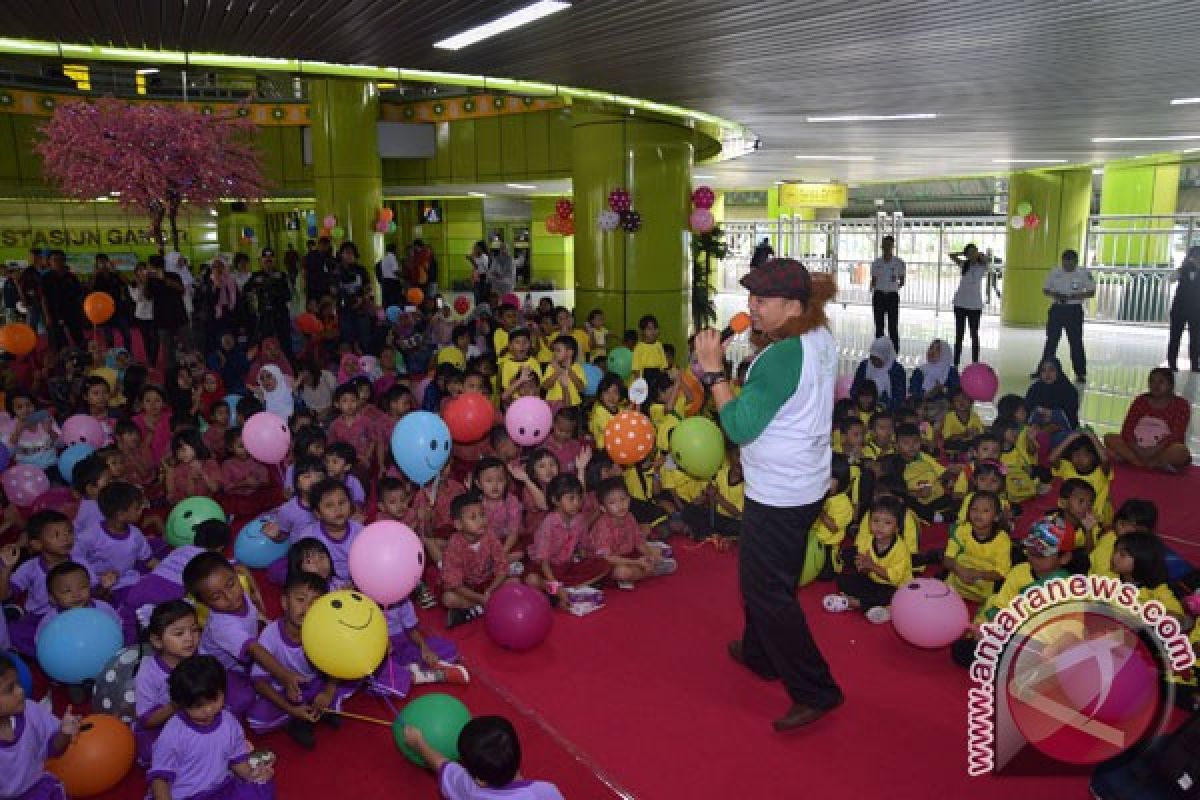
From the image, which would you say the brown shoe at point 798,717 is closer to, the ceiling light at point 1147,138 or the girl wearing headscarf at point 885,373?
the girl wearing headscarf at point 885,373

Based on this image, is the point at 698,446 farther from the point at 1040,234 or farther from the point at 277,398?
the point at 1040,234

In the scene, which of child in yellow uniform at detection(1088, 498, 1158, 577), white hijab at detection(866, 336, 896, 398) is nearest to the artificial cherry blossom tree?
white hijab at detection(866, 336, 896, 398)

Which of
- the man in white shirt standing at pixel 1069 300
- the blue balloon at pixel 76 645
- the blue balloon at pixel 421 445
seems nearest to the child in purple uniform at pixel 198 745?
the blue balloon at pixel 76 645

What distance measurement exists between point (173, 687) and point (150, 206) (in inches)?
317

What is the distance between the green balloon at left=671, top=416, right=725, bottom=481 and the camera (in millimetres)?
5266

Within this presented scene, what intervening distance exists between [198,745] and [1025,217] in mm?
17211

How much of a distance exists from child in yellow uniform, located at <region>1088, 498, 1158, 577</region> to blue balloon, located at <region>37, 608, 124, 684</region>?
4.64 m

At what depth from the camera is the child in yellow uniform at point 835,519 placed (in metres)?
4.95

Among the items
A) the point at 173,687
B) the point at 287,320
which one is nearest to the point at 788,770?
the point at 173,687

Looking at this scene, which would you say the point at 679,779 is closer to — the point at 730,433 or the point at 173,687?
the point at 730,433

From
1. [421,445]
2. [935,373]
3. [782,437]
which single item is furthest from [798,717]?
[935,373]

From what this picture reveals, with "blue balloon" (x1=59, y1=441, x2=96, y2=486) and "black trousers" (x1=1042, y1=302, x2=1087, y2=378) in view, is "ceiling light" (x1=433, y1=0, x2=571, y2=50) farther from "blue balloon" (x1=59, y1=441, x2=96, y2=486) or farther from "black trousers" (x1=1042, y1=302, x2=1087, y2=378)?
"black trousers" (x1=1042, y1=302, x2=1087, y2=378)

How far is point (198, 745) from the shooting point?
9.74ft

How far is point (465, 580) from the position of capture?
4820 millimetres
